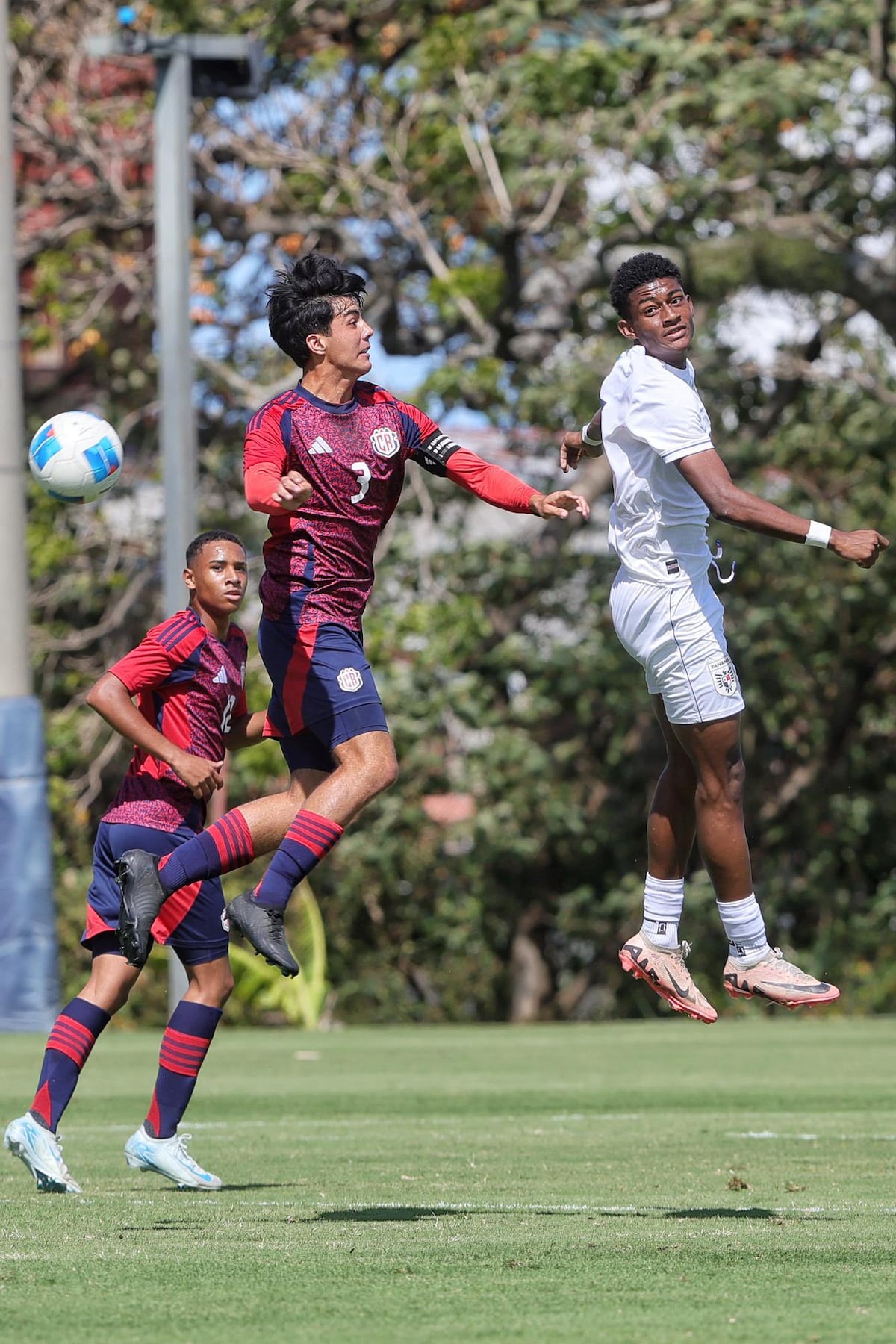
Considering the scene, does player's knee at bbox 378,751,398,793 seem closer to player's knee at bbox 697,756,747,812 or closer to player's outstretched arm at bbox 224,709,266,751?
player's outstretched arm at bbox 224,709,266,751

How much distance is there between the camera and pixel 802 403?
20250 millimetres

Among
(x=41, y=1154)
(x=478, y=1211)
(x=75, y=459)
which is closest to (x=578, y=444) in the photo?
(x=75, y=459)

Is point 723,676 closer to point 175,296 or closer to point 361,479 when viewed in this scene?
point 361,479

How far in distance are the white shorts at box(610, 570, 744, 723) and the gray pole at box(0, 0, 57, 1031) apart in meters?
9.92

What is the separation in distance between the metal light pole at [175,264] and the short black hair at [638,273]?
375 inches

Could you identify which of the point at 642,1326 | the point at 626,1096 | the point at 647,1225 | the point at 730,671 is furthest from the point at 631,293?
the point at 626,1096

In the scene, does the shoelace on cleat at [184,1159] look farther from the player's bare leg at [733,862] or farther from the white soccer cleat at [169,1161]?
the player's bare leg at [733,862]

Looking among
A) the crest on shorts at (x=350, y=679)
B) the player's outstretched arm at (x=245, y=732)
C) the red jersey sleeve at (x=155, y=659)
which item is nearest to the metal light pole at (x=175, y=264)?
the player's outstretched arm at (x=245, y=732)

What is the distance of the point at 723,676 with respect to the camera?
6480mm

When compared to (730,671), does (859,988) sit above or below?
below

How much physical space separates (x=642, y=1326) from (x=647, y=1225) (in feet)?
5.50

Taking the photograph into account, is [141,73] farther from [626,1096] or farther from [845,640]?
[626,1096]

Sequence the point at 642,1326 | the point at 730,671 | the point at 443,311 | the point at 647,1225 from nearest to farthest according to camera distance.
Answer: the point at 642,1326, the point at 647,1225, the point at 730,671, the point at 443,311

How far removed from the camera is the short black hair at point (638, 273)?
21.4ft
